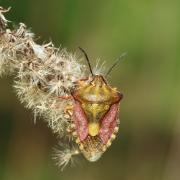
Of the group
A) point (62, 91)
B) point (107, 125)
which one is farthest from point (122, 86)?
point (62, 91)

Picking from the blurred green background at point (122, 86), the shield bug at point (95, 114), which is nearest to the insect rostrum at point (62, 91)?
the shield bug at point (95, 114)

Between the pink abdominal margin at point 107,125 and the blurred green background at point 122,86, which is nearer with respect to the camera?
the pink abdominal margin at point 107,125

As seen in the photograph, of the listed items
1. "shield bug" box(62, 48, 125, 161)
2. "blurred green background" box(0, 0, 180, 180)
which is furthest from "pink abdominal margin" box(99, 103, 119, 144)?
"blurred green background" box(0, 0, 180, 180)

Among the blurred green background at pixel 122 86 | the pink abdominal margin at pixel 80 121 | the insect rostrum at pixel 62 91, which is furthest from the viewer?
the blurred green background at pixel 122 86

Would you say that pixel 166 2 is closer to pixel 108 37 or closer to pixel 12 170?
pixel 108 37

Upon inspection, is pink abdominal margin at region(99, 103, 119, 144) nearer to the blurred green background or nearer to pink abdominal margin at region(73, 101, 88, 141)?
pink abdominal margin at region(73, 101, 88, 141)

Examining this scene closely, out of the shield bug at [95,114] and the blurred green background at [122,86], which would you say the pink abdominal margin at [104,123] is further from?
the blurred green background at [122,86]

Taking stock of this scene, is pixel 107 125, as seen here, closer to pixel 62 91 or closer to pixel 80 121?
pixel 80 121

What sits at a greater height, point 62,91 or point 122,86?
point 122,86
